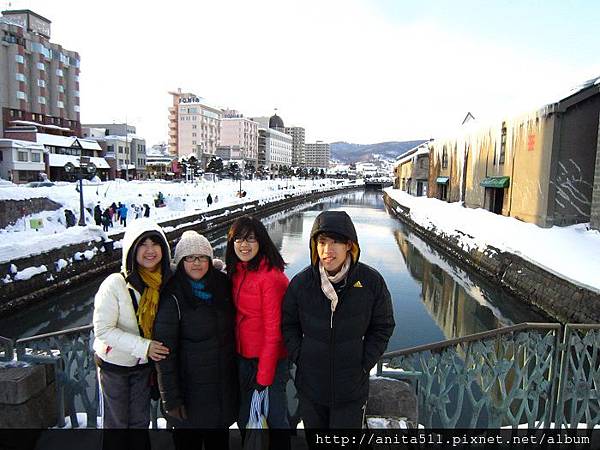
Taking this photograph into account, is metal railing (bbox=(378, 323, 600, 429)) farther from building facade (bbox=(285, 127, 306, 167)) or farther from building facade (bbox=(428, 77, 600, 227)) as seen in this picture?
building facade (bbox=(285, 127, 306, 167))

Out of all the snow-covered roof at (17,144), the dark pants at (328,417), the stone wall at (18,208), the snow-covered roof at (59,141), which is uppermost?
the snow-covered roof at (59,141)

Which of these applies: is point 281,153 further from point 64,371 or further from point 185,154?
point 64,371

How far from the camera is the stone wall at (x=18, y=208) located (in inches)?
688

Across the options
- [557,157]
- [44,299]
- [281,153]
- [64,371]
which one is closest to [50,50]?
[44,299]

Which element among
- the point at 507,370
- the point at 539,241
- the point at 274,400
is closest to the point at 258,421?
the point at 274,400

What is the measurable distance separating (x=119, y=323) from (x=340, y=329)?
1.28 m

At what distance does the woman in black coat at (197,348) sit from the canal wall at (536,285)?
330 inches

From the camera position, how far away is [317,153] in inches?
6471

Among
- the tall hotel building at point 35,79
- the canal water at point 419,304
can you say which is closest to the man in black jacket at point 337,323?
the canal water at point 419,304

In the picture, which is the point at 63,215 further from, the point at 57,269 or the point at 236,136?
the point at 236,136

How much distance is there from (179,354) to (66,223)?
18.8 metres

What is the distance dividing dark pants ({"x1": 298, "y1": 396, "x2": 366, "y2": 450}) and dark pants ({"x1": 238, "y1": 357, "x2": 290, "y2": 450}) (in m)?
0.17

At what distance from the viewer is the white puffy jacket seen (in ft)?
7.57

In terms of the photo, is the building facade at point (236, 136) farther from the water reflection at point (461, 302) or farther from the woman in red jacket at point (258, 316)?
the woman in red jacket at point (258, 316)
